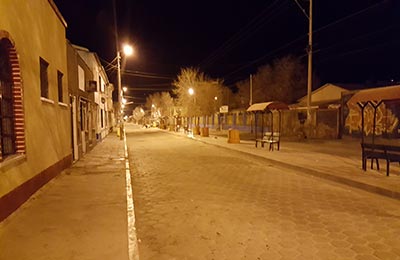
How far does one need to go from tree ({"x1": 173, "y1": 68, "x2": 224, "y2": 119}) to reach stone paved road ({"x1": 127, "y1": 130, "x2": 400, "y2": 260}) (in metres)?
36.2

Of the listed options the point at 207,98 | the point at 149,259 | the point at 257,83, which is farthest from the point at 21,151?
the point at 257,83

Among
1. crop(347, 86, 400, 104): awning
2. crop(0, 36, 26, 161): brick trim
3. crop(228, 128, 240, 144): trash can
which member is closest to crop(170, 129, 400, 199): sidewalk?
crop(347, 86, 400, 104): awning

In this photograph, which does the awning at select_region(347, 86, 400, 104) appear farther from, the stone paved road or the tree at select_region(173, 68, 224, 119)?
the tree at select_region(173, 68, 224, 119)

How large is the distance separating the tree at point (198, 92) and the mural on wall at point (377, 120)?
1013 inches

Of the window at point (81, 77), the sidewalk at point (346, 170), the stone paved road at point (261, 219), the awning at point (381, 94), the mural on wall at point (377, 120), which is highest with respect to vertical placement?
the window at point (81, 77)

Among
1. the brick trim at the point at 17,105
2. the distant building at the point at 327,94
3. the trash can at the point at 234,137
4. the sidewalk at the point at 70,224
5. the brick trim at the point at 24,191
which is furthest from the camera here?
the distant building at the point at 327,94

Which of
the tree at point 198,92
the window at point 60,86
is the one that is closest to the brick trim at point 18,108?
the window at point 60,86

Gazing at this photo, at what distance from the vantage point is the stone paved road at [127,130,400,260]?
13.8 feet

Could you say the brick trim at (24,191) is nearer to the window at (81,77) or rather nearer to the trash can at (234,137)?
the window at (81,77)

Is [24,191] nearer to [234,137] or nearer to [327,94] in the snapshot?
[234,137]

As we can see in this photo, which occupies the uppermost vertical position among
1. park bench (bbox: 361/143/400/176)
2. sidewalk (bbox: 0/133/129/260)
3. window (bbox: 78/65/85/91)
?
window (bbox: 78/65/85/91)

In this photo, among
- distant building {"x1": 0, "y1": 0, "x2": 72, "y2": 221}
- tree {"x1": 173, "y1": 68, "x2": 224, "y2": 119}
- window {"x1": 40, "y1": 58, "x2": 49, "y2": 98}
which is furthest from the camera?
tree {"x1": 173, "y1": 68, "x2": 224, "y2": 119}

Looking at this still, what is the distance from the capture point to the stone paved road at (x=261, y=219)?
4.20 m

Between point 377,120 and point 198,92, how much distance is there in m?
28.4
